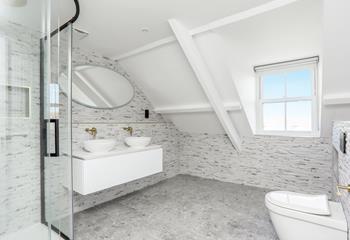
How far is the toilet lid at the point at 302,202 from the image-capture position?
1.52 meters

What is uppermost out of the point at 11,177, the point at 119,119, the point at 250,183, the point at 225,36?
the point at 225,36

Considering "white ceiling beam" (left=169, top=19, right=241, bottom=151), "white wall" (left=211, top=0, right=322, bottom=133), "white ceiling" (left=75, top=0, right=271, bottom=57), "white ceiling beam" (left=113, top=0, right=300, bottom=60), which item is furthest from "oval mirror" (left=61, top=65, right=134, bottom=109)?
"white wall" (left=211, top=0, right=322, bottom=133)

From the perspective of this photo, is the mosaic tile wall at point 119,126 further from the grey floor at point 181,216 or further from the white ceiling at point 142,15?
the white ceiling at point 142,15

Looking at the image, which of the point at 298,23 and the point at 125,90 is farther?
the point at 125,90

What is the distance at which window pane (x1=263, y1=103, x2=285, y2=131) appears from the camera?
3152 millimetres

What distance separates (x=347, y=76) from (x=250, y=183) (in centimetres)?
218

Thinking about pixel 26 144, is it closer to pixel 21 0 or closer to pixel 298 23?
pixel 21 0

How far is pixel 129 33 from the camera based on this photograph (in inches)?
88.2

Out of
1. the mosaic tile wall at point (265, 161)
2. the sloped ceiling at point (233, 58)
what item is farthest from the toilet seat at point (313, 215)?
the sloped ceiling at point (233, 58)

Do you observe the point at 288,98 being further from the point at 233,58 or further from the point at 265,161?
the point at 233,58

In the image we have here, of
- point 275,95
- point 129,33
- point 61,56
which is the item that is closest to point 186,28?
point 129,33

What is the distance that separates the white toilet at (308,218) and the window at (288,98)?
1.52 metres

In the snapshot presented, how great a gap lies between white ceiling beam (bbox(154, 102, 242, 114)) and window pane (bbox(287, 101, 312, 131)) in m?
0.95

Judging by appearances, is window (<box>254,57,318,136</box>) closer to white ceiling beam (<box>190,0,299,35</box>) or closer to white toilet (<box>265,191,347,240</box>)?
white ceiling beam (<box>190,0,299,35</box>)
